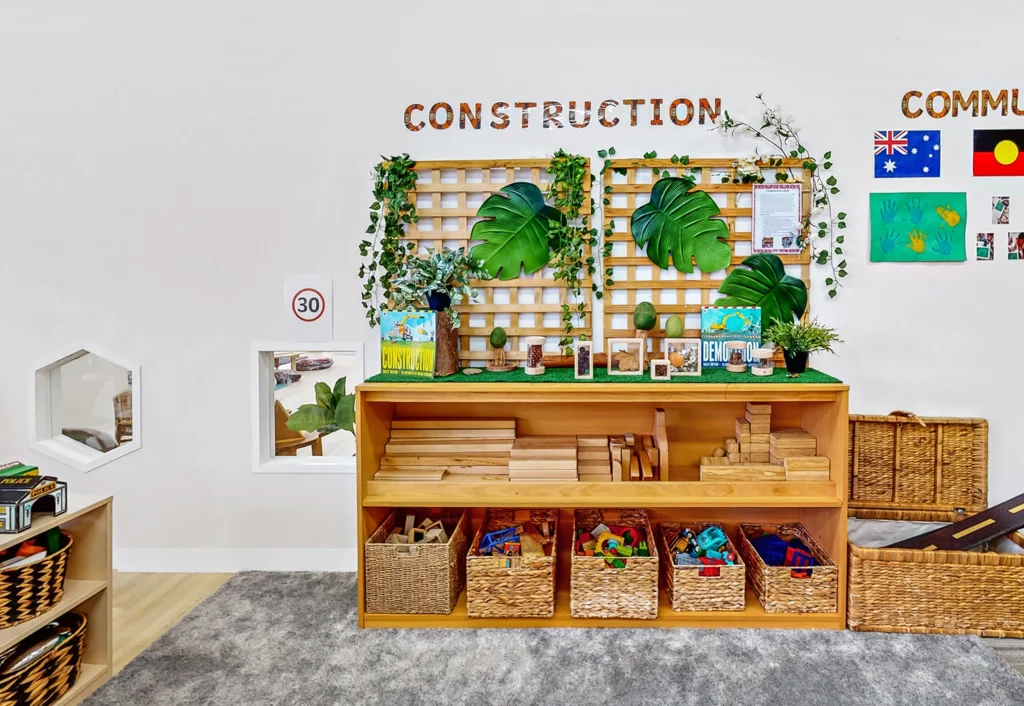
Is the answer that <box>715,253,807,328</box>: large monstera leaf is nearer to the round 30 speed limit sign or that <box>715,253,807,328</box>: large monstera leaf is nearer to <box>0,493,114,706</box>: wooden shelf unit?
the round 30 speed limit sign

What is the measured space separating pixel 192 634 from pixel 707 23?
11.1ft

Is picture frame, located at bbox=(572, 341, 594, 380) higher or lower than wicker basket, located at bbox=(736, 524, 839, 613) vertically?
higher

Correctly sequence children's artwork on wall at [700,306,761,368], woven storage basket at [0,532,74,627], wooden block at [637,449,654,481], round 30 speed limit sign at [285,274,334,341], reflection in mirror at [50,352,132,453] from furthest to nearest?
reflection in mirror at [50,352,132,453] < round 30 speed limit sign at [285,274,334,341] < children's artwork on wall at [700,306,761,368] < wooden block at [637,449,654,481] < woven storage basket at [0,532,74,627]

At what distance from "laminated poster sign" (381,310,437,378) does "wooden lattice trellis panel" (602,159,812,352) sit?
0.85 metres

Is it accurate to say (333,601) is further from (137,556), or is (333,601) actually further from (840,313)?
(840,313)

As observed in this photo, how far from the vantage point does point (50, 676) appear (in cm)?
182

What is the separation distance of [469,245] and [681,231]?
0.98 metres

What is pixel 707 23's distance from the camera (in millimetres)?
2686

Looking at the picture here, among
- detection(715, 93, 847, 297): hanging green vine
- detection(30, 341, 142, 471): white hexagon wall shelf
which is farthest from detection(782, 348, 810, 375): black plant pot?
detection(30, 341, 142, 471): white hexagon wall shelf

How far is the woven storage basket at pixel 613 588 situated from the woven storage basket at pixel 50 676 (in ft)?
5.61

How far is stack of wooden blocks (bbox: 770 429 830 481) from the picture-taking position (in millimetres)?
2324

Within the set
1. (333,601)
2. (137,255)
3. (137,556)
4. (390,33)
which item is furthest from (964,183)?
(137,556)

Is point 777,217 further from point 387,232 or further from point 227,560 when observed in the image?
point 227,560


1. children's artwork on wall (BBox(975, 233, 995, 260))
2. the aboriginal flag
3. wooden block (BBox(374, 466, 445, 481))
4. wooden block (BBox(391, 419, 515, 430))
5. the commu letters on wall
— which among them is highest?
Result: the commu letters on wall
